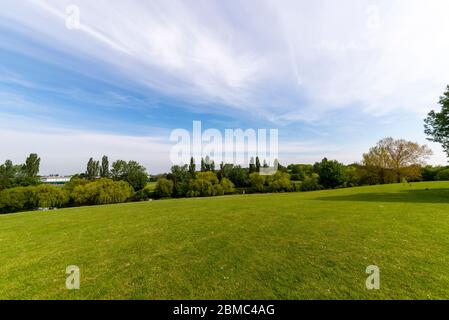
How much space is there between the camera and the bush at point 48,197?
48250 millimetres

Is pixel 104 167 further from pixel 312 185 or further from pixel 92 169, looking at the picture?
pixel 312 185

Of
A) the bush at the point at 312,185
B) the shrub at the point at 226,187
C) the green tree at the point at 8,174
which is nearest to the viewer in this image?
the green tree at the point at 8,174

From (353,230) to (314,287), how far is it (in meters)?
5.77

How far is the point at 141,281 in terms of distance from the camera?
5.27 m

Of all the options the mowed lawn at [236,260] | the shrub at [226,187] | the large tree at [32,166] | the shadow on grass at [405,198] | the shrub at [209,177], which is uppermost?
the large tree at [32,166]

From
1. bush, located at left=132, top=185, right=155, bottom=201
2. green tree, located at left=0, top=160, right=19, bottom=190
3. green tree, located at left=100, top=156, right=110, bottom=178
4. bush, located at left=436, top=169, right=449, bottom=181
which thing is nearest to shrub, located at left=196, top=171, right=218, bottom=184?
bush, located at left=132, top=185, right=155, bottom=201

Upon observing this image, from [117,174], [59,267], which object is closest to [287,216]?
[59,267]

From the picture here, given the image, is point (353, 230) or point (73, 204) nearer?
point (353, 230)

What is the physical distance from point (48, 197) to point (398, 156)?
3283 inches

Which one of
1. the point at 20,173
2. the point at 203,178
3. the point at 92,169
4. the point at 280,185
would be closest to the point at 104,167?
the point at 92,169

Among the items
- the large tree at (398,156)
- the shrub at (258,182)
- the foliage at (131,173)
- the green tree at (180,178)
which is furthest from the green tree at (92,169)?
the large tree at (398,156)

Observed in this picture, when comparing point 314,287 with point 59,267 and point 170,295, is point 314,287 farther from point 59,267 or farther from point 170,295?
point 59,267

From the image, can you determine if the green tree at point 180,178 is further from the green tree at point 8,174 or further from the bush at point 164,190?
the green tree at point 8,174

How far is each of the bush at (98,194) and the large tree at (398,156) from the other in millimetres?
65297
